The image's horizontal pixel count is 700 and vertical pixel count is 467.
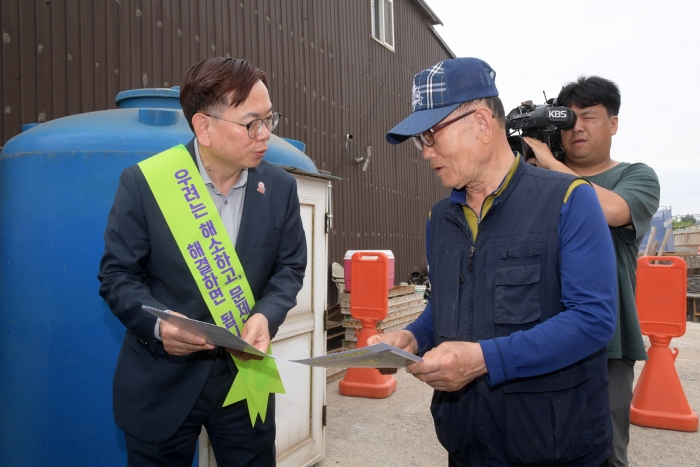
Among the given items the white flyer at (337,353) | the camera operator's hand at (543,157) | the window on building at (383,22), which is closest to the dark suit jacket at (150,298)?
the white flyer at (337,353)

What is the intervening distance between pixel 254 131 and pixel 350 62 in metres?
7.47

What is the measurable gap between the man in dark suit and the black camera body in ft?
3.70

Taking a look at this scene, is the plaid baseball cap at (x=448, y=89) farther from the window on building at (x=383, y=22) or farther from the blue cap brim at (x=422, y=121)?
the window on building at (x=383, y=22)

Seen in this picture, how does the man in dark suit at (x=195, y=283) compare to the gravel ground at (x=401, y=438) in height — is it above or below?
above

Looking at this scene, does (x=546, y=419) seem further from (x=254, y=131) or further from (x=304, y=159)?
(x=304, y=159)

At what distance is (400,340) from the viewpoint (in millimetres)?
1826

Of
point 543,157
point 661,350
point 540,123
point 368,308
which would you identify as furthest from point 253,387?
point 661,350

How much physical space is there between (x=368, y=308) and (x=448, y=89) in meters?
4.19

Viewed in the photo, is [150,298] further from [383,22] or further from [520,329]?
[383,22]

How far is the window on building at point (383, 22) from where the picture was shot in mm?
10078

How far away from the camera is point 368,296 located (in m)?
5.57

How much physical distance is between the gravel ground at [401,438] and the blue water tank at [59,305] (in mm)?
1925

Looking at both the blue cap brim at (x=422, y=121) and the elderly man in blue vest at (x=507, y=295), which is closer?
the elderly man in blue vest at (x=507, y=295)

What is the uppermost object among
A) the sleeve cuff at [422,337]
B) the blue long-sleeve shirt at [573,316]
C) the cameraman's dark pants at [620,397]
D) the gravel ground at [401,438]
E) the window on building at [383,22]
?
the window on building at [383,22]
